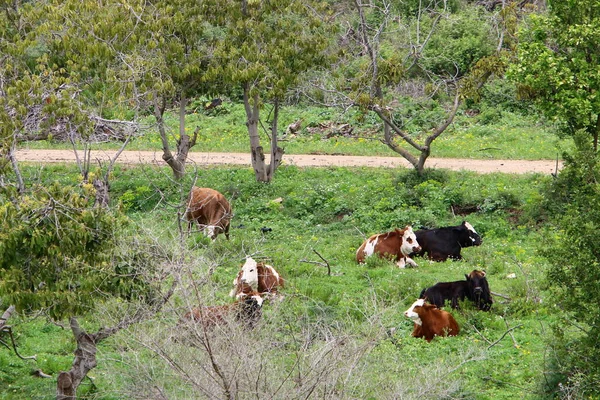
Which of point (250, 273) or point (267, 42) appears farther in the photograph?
point (267, 42)

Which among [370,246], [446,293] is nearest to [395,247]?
[370,246]

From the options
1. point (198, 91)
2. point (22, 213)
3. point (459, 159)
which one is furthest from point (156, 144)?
point (22, 213)

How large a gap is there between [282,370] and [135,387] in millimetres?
1788

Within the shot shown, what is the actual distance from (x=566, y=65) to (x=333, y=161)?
29.8 feet

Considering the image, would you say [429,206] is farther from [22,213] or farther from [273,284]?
[22,213]

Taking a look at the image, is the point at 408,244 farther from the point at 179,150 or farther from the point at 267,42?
the point at 179,150

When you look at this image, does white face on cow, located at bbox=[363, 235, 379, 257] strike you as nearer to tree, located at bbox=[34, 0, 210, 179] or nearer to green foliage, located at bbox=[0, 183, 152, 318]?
tree, located at bbox=[34, 0, 210, 179]

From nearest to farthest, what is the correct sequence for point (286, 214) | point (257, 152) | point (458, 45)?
1. point (286, 214)
2. point (257, 152)
3. point (458, 45)

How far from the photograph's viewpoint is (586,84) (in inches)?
778

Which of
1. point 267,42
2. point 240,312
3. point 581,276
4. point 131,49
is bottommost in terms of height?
point 240,312

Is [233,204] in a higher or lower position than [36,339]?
higher

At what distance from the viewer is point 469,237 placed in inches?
772

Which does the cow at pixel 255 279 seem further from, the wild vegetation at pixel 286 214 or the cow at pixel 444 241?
the cow at pixel 444 241

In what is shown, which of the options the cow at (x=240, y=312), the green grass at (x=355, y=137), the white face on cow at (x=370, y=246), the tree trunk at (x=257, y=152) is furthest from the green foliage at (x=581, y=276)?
the green grass at (x=355, y=137)
